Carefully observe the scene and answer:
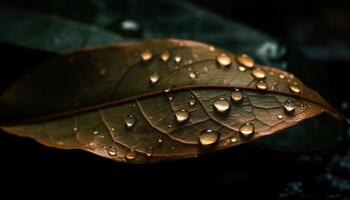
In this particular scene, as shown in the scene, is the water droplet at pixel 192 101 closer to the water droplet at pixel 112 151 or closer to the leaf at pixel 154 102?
the leaf at pixel 154 102

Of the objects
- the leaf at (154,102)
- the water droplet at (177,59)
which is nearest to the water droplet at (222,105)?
the leaf at (154,102)

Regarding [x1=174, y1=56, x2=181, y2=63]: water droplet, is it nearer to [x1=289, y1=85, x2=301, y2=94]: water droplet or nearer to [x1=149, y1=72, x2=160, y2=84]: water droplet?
[x1=149, y1=72, x2=160, y2=84]: water droplet

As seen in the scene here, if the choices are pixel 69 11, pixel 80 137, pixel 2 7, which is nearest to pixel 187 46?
pixel 80 137

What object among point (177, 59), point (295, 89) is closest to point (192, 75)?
point (177, 59)

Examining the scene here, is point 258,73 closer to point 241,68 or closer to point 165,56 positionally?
point 241,68

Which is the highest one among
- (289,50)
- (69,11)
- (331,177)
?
(69,11)

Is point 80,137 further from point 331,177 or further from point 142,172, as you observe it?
point 331,177
